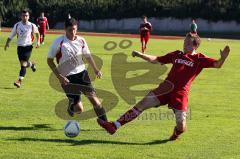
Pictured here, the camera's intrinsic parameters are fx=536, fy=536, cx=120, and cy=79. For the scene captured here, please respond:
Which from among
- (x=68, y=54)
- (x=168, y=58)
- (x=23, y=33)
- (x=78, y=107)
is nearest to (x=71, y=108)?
(x=78, y=107)

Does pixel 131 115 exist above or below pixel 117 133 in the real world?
above

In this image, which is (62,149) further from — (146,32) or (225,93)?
(146,32)

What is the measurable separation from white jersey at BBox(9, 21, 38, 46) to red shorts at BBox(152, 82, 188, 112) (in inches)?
326

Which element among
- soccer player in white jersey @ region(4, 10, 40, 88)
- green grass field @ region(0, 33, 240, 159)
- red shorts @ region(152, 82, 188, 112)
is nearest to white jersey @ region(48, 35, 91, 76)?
green grass field @ region(0, 33, 240, 159)

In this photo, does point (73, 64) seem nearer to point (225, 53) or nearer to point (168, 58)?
point (168, 58)

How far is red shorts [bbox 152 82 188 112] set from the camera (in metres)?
9.57

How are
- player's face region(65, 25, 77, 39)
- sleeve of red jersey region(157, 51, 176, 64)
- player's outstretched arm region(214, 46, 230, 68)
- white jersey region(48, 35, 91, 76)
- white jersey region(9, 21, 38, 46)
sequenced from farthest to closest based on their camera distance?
white jersey region(9, 21, 38, 46) < white jersey region(48, 35, 91, 76) < player's face region(65, 25, 77, 39) < sleeve of red jersey region(157, 51, 176, 64) < player's outstretched arm region(214, 46, 230, 68)

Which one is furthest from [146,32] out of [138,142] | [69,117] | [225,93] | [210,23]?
[210,23]

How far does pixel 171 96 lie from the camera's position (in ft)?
31.5

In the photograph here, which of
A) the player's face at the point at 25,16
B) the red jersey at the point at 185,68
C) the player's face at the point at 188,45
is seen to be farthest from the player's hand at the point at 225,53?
the player's face at the point at 25,16

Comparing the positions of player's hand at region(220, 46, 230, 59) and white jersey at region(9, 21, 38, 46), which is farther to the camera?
white jersey at region(9, 21, 38, 46)

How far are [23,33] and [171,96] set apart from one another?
8549 millimetres

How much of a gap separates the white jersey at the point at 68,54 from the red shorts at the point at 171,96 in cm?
183

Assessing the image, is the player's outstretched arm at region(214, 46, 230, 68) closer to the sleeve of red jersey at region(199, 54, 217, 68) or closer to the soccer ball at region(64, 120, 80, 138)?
the sleeve of red jersey at region(199, 54, 217, 68)
